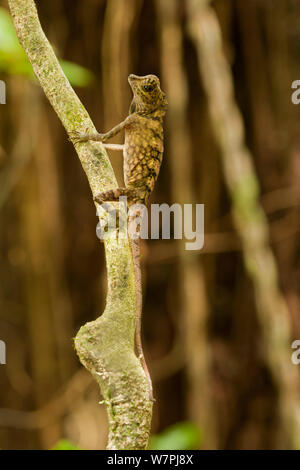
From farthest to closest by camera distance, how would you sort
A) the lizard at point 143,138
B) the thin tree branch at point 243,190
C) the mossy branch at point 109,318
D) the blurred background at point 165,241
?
the blurred background at point 165,241 → the thin tree branch at point 243,190 → the lizard at point 143,138 → the mossy branch at point 109,318

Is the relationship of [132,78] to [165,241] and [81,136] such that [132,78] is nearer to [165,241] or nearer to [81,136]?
[81,136]

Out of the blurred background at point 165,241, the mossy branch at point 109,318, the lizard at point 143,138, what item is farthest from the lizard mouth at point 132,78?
the blurred background at point 165,241

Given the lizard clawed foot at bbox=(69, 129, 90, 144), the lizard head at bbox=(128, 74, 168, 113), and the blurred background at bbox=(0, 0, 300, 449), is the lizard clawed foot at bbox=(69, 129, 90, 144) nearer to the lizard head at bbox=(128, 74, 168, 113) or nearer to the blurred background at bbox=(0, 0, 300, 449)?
the lizard head at bbox=(128, 74, 168, 113)

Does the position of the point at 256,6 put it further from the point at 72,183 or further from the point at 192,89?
the point at 72,183

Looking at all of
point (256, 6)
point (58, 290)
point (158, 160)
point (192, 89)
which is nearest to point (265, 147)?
point (192, 89)

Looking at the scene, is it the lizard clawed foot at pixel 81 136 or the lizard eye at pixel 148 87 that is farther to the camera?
the lizard eye at pixel 148 87

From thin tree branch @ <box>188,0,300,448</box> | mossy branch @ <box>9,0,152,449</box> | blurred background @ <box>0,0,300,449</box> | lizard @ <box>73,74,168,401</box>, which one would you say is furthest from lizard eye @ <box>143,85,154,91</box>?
blurred background @ <box>0,0,300,449</box>

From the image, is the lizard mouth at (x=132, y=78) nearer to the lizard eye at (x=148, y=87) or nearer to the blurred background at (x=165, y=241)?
the lizard eye at (x=148, y=87)
